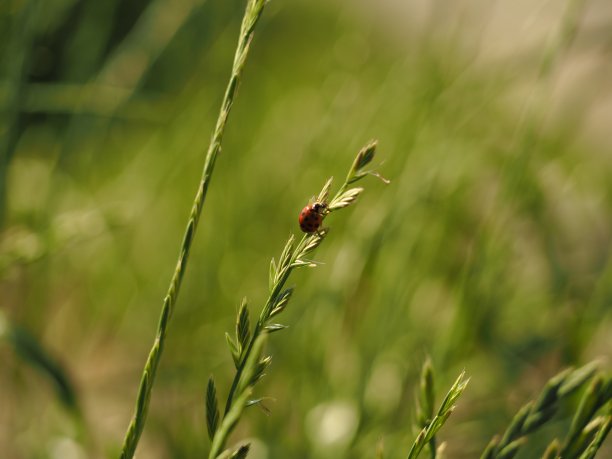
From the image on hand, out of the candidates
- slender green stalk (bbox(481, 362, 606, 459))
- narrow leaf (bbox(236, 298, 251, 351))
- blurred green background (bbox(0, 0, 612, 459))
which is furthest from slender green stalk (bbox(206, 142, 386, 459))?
blurred green background (bbox(0, 0, 612, 459))

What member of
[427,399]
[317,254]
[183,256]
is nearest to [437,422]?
[427,399]

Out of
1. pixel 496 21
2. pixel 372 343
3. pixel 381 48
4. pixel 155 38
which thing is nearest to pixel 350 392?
pixel 372 343

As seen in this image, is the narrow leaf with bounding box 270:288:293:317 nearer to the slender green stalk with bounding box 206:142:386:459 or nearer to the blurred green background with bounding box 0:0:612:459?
the slender green stalk with bounding box 206:142:386:459

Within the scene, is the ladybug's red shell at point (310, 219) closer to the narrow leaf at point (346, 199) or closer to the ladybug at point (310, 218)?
the ladybug at point (310, 218)

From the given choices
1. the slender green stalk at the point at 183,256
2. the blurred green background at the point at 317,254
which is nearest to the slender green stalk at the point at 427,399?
the slender green stalk at the point at 183,256

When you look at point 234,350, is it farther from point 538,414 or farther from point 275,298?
point 538,414

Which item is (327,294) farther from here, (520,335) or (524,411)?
(524,411)
